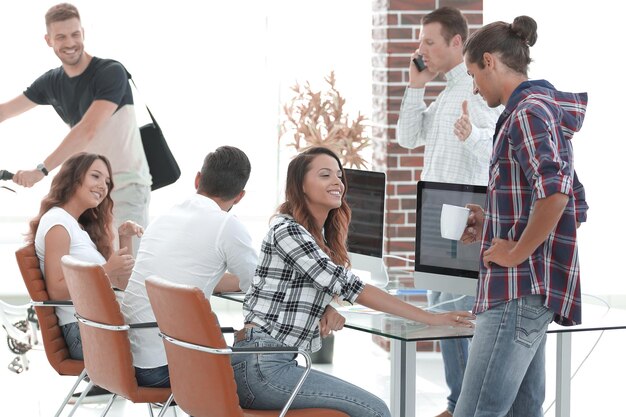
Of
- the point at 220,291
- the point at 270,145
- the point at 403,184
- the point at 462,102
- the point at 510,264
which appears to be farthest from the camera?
the point at 270,145

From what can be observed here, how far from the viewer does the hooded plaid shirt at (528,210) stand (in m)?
2.71

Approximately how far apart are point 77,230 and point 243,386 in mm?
1279

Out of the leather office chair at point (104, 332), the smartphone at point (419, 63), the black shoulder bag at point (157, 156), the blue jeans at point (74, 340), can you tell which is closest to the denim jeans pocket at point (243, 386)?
the leather office chair at point (104, 332)

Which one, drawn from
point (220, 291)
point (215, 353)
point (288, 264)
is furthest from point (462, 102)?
point (215, 353)

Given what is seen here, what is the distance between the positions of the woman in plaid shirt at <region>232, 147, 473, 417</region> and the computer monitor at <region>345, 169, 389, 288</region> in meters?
0.98

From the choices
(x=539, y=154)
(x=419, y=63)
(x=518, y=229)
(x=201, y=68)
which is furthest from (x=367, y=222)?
(x=201, y=68)

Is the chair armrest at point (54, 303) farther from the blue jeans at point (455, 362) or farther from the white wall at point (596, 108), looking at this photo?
the white wall at point (596, 108)

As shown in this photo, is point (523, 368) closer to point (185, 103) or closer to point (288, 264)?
point (288, 264)

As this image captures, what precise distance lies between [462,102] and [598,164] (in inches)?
150

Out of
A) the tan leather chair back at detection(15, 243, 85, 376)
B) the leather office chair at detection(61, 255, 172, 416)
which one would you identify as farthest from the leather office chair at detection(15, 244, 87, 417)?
the leather office chair at detection(61, 255, 172, 416)

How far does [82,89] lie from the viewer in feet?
16.6

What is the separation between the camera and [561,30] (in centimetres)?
800

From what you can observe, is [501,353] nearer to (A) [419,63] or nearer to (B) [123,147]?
(A) [419,63]

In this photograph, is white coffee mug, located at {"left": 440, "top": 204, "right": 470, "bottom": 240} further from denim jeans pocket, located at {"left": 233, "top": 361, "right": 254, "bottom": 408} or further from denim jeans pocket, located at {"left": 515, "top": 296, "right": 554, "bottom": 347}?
denim jeans pocket, located at {"left": 233, "top": 361, "right": 254, "bottom": 408}
